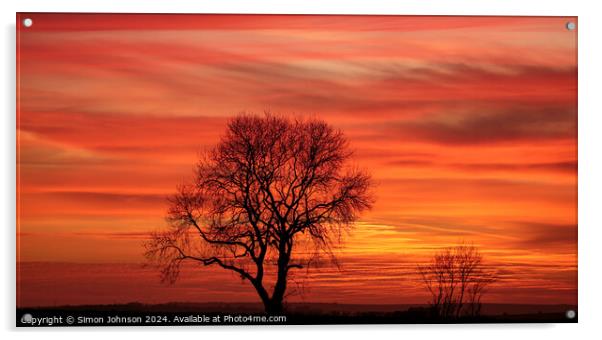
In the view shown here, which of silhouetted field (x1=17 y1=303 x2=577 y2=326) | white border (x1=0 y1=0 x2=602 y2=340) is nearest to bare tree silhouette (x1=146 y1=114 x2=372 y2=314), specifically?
silhouetted field (x1=17 y1=303 x2=577 y2=326)

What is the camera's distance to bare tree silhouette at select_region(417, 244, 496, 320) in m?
6.57

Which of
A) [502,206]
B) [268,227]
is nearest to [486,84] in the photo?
[502,206]

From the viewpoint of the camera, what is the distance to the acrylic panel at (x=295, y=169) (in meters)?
6.46

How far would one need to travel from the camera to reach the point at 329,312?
6.52 metres

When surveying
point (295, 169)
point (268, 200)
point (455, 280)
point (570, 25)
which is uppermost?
point (570, 25)

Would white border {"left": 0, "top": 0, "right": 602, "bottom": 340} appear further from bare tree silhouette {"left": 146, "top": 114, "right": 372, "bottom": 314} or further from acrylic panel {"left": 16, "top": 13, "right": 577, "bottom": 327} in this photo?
bare tree silhouette {"left": 146, "top": 114, "right": 372, "bottom": 314}

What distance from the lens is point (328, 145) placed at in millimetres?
6598

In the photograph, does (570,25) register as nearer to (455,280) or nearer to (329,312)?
(455,280)

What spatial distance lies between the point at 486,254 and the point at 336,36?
6.62 feet

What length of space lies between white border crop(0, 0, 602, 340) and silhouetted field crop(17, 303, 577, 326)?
2.5 inches
